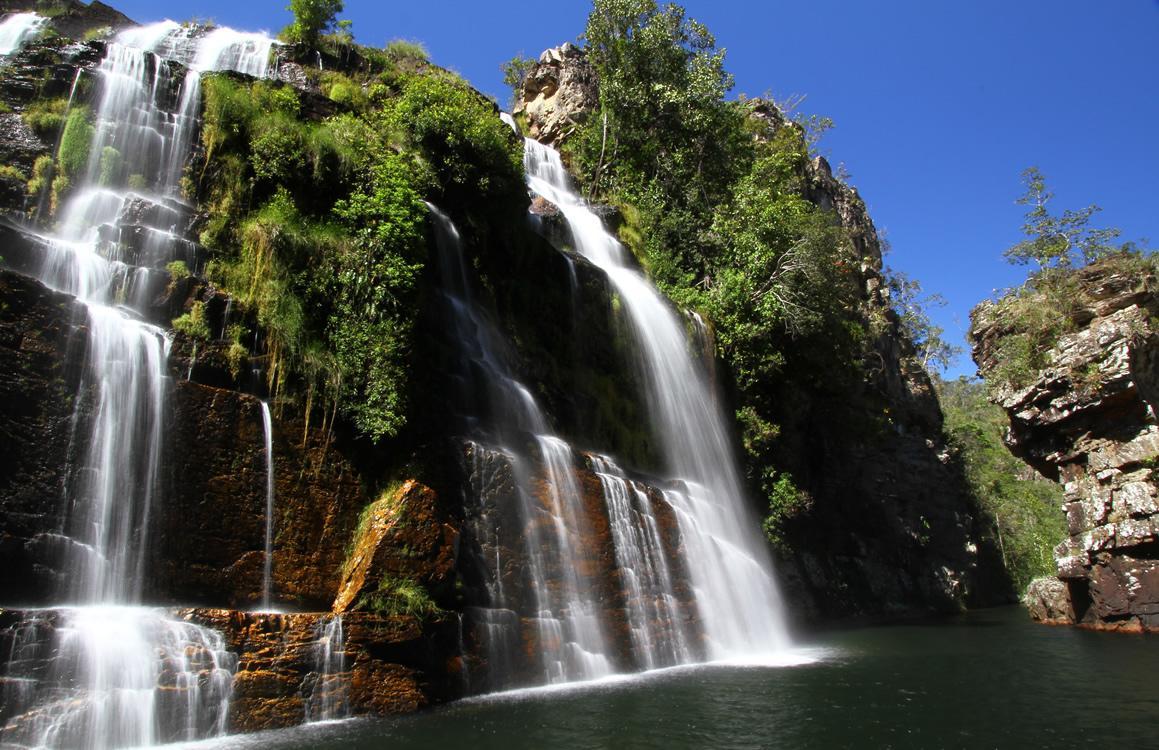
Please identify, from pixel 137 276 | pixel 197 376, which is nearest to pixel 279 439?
pixel 197 376

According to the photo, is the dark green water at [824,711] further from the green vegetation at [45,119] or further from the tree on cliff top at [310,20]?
the tree on cliff top at [310,20]

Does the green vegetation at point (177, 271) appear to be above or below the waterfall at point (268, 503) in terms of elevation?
above


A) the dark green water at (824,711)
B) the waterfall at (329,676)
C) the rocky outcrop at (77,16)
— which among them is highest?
the rocky outcrop at (77,16)

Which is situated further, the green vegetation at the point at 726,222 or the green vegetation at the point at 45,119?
the green vegetation at the point at 726,222

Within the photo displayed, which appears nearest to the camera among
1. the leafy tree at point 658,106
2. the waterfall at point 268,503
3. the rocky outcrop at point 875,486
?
the waterfall at point 268,503

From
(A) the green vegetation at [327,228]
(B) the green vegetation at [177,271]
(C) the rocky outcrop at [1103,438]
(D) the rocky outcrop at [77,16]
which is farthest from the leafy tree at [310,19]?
(C) the rocky outcrop at [1103,438]

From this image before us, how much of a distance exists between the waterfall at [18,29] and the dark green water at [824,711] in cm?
1758

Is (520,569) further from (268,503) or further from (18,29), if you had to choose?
(18,29)

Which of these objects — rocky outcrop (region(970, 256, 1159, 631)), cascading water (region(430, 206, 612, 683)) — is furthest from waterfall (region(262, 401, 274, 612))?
rocky outcrop (region(970, 256, 1159, 631))

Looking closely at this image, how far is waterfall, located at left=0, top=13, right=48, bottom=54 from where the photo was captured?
16959 millimetres

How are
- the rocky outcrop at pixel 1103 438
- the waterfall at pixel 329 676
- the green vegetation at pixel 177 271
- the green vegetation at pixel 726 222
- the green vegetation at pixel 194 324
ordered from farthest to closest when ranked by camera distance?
the green vegetation at pixel 726 222
the rocky outcrop at pixel 1103 438
the green vegetation at pixel 177 271
the green vegetation at pixel 194 324
the waterfall at pixel 329 676

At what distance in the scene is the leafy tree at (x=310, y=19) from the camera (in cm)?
2312

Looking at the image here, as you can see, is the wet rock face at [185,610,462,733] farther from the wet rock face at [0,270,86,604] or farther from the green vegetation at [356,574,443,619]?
the wet rock face at [0,270,86,604]

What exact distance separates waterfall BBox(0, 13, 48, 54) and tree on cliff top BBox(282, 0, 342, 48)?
6.83 m
